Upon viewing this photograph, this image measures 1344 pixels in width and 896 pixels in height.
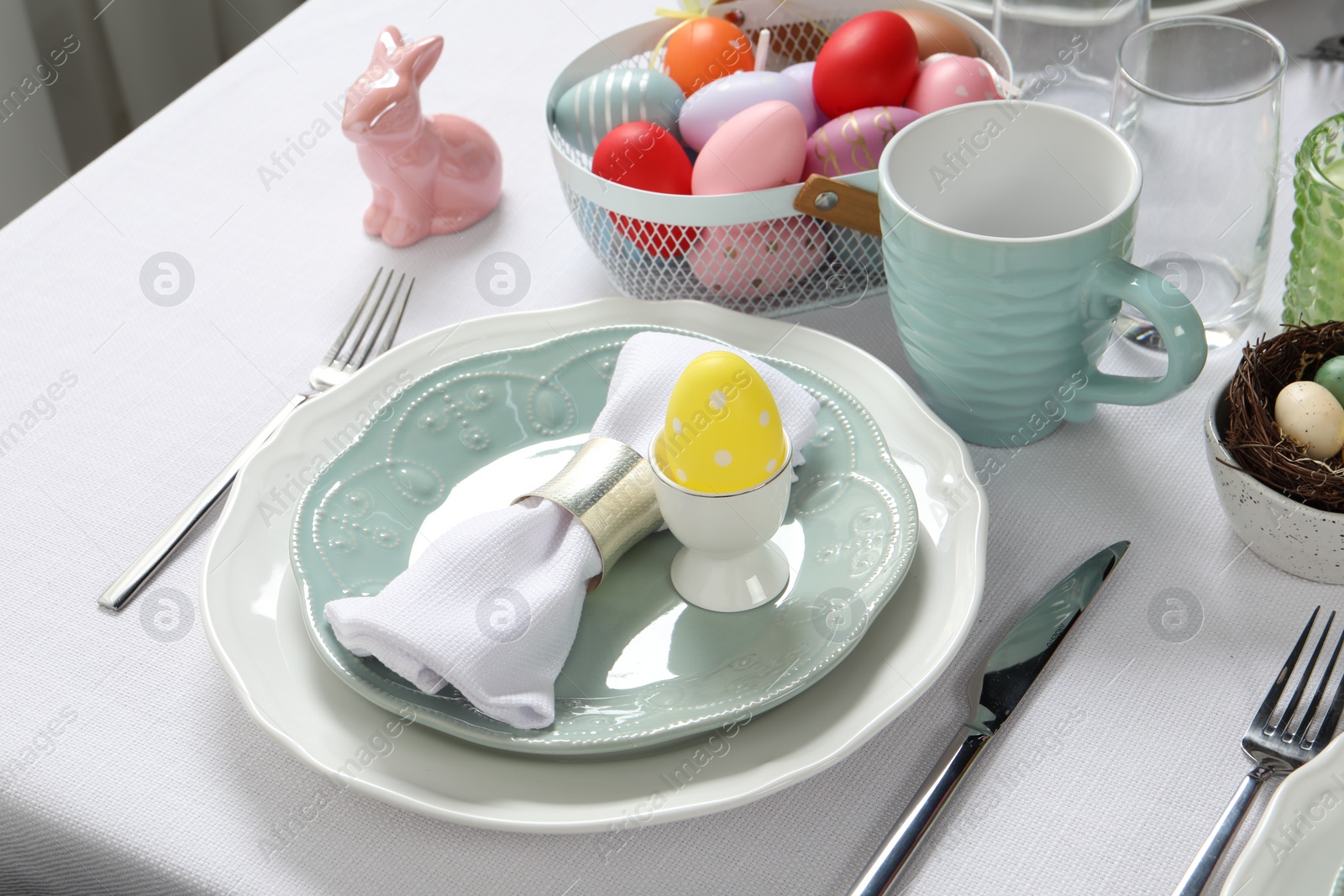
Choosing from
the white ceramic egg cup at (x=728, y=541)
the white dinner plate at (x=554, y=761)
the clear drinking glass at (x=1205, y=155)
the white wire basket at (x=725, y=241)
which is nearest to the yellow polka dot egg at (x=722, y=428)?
the white ceramic egg cup at (x=728, y=541)

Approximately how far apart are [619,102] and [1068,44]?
41 centimetres

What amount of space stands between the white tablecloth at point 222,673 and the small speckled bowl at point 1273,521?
0.05ft

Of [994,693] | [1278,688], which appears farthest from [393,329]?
[1278,688]

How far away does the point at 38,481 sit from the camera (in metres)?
0.72

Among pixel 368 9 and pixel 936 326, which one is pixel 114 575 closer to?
pixel 936 326

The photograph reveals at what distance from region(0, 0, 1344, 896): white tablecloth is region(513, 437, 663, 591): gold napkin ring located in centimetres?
15

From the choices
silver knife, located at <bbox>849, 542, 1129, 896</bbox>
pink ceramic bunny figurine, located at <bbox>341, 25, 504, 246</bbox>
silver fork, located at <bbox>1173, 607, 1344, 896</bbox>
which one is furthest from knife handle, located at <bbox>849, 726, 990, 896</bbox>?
pink ceramic bunny figurine, located at <bbox>341, 25, 504, 246</bbox>

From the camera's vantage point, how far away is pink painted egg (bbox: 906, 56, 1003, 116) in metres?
0.77

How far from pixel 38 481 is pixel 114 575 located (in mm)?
116

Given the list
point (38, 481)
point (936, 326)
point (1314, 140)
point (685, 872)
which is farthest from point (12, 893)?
point (1314, 140)

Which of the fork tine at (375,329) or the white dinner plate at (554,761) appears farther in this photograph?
the fork tine at (375,329)

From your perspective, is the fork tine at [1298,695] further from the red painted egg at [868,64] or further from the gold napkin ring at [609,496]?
the red painted egg at [868,64]

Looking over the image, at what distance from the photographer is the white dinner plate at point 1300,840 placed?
436 mm

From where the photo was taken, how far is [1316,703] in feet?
1.72
